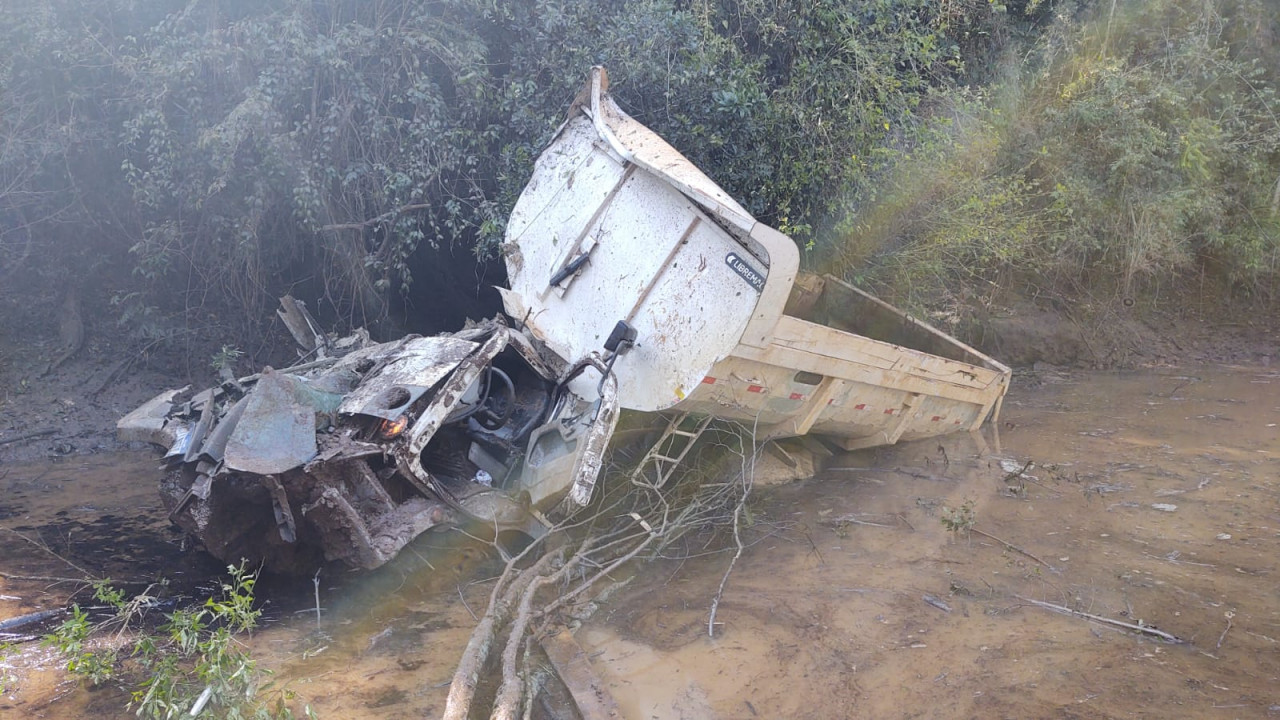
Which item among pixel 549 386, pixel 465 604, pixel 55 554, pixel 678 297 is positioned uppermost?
pixel 678 297

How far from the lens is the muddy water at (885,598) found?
3.94 meters

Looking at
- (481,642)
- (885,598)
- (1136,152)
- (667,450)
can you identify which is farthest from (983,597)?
(1136,152)

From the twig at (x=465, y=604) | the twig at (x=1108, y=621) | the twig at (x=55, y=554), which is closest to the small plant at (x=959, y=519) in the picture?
the twig at (x=1108, y=621)

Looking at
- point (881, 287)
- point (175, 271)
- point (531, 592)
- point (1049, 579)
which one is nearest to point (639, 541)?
point (531, 592)

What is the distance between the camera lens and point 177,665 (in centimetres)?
397

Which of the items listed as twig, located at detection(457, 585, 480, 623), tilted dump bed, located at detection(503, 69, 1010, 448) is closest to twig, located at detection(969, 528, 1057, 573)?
tilted dump bed, located at detection(503, 69, 1010, 448)

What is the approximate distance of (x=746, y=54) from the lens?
26.3 feet

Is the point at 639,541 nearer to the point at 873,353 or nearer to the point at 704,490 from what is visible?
the point at 704,490

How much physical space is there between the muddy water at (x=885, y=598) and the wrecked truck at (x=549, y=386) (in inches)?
17.9

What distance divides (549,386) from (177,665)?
2.49 metres

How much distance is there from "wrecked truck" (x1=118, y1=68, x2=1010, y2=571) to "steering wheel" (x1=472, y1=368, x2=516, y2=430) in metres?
0.01

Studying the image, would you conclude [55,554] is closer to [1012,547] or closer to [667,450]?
[667,450]

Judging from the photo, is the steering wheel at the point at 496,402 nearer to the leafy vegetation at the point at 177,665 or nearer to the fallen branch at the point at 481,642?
the fallen branch at the point at 481,642

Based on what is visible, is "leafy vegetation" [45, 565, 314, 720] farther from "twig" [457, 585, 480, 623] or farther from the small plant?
the small plant
